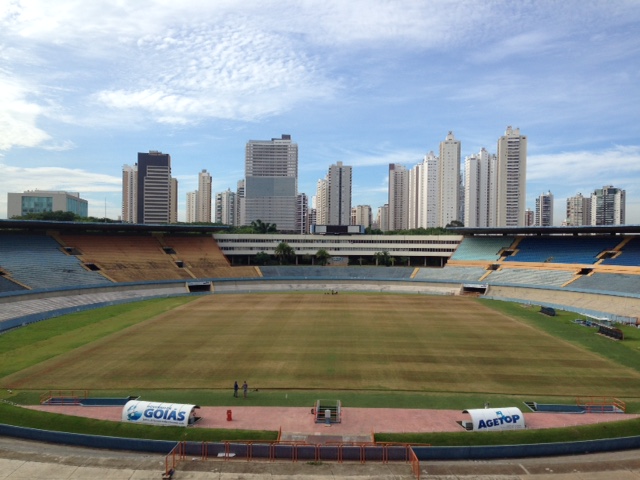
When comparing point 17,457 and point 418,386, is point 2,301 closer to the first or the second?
point 17,457

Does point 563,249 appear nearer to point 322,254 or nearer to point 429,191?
point 322,254

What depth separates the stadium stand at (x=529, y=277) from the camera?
66188 millimetres

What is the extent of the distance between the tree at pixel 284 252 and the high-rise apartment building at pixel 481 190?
10574 centimetres

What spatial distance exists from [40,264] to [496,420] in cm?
6286

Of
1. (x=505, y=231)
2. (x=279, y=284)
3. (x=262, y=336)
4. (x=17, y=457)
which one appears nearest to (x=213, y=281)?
(x=279, y=284)

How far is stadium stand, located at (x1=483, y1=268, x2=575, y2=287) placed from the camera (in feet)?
217

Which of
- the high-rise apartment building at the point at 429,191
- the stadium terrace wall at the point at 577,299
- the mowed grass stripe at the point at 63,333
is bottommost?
the mowed grass stripe at the point at 63,333

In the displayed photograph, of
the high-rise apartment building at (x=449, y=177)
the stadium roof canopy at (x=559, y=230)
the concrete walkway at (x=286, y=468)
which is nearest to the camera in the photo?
the concrete walkway at (x=286, y=468)

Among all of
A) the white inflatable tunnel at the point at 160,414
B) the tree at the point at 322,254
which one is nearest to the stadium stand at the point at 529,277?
the tree at the point at 322,254

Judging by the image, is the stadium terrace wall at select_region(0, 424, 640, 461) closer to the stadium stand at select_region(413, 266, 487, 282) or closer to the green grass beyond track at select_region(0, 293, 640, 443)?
the green grass beyond track at select_region(0, 293, 640, 443)

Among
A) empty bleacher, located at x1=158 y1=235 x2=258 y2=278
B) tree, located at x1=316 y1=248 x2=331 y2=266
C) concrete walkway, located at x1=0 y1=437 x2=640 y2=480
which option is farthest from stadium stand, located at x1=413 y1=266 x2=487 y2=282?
concrete walkway, located at x1=0 y1=437 x2=640 y2=480

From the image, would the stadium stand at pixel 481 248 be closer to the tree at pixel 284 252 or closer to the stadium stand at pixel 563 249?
the stadium stand at pixel 563 249

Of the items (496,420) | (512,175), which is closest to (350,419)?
(496,420)

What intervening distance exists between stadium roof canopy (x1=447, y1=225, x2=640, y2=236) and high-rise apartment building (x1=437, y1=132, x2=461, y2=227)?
79926 millimetres
